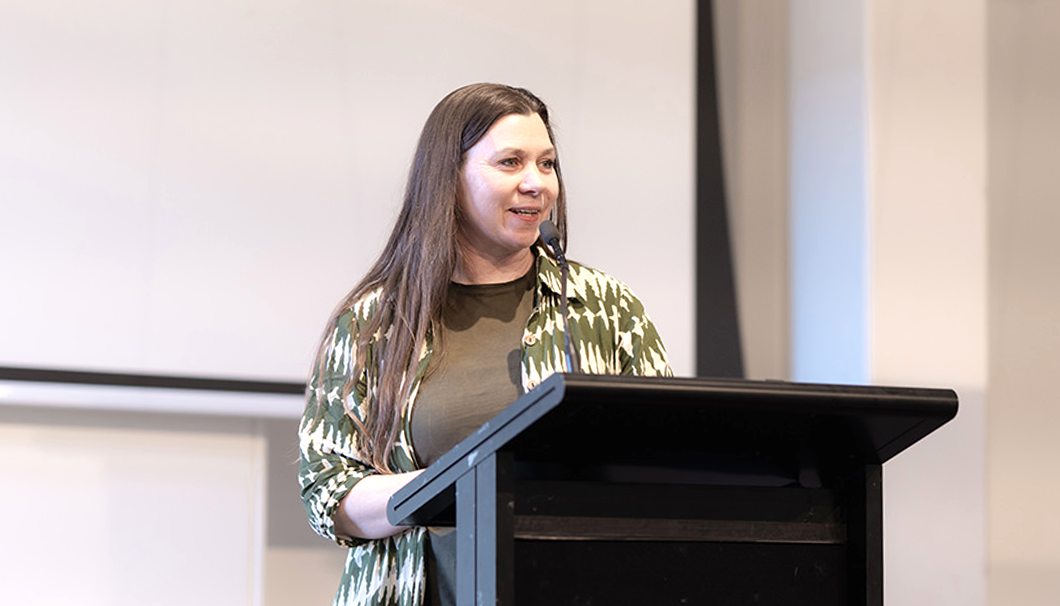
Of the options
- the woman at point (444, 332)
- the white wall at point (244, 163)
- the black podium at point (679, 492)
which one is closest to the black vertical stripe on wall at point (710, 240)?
the white wall at point (244, 163)

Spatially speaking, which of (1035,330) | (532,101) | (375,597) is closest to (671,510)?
(375,597)

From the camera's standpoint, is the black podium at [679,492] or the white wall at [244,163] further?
the white wall at [244,163]

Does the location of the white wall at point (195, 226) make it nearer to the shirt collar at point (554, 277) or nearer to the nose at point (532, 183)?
the shirt collar at point (554, 277)

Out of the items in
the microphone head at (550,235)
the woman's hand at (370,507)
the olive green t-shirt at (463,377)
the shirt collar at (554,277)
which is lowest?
the woman's hand at (370,507)

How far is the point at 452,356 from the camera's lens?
78.3 inches

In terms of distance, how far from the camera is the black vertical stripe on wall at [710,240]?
3.54 metres

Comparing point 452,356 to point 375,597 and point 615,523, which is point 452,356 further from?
point 615,523

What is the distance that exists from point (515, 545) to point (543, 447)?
0.10 meters

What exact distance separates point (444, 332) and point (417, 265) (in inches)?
4.9

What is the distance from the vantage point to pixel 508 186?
200 cm

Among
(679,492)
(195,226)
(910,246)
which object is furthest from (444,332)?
(910,246)

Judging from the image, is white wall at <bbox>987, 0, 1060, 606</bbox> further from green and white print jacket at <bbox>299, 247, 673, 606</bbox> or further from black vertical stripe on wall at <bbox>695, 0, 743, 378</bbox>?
green and white print jacket at <bbox>299, 247, 673, 606</bbox>

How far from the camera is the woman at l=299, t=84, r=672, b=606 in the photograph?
1878 mm

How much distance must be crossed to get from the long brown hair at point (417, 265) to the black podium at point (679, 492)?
0.54m
